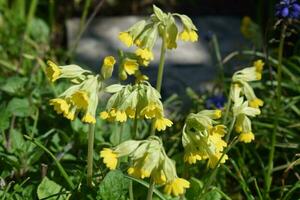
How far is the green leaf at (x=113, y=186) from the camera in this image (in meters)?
2.11

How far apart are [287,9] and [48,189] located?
110cm

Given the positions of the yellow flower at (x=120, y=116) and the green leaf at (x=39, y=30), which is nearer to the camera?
the yellow flower at (x=120, y=116)

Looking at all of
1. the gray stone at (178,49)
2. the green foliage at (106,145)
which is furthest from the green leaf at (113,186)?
the gray stone at (178,49)

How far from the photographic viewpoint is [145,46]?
2045mm

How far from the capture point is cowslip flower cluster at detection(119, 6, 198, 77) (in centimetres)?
204

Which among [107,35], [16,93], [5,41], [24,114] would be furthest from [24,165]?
[107,35]

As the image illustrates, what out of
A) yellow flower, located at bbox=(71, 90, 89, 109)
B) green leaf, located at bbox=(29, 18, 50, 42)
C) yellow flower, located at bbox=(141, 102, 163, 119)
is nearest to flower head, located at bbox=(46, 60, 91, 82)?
yellow flower, located at bbox=(71, 90, 89, 109)

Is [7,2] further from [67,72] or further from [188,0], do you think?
[67,72]

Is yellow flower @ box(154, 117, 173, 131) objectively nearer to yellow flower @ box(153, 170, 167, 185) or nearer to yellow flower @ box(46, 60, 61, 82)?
yellow flower @ box(153, 170, 167, 185)

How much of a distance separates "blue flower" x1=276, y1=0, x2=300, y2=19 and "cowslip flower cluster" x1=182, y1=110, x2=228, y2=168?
2.55 feet

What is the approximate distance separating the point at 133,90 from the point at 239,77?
0.47 metres

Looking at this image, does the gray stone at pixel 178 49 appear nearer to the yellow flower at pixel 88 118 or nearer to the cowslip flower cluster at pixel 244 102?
the cowslip flower cluster at pixel 244 102

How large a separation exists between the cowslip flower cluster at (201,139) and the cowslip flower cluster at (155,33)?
0.23 m

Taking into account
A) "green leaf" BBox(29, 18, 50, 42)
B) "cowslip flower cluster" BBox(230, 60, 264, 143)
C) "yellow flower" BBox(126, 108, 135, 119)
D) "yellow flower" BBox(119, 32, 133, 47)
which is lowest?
"green leaf" BBox(29, 18, 50, 42)
